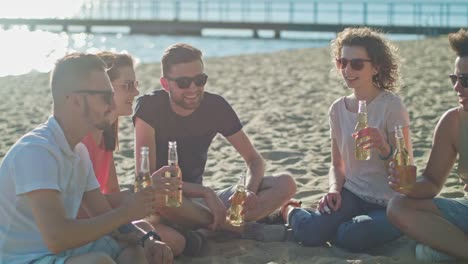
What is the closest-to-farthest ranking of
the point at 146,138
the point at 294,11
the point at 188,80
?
the point at 188,80, the point at 146,138, the point at 294,11

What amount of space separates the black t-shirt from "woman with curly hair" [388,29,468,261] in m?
1.37

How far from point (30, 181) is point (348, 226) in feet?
6.91

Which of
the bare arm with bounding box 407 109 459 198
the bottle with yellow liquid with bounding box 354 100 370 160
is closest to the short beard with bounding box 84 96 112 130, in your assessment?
the bottle with yellow liquid with bounding box 354 100 370 160

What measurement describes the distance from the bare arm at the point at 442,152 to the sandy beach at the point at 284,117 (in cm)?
45

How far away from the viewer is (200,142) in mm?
4891

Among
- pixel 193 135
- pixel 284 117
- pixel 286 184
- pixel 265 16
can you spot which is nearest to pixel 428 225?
pixel 286 184

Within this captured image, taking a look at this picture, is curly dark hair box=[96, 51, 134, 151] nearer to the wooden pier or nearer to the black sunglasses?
the black sunglasses

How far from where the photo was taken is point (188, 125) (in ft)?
15.9

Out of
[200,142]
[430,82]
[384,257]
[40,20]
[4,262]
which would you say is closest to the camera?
[4,262]

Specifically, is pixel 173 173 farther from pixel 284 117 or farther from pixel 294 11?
pixel 294 11

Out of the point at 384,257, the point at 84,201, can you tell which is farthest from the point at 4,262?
the point at 384,257

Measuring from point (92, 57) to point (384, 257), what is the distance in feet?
6.51

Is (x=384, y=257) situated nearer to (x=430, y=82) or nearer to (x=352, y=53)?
(x=352, y=53)

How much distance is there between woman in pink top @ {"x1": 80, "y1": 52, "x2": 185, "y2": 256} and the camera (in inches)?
164
